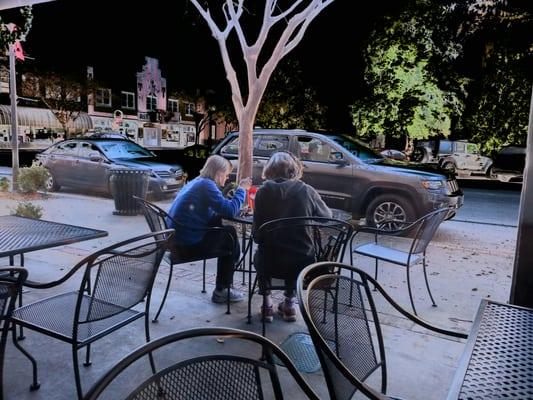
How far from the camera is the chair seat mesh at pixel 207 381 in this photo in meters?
1.16

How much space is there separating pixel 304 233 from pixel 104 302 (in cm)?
139

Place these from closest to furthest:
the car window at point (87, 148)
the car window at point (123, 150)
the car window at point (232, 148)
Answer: the car window at point (232, 148) → the car window at point (87, 148) → the car window at point (123, 150)

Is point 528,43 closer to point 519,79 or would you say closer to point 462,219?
point 519,79

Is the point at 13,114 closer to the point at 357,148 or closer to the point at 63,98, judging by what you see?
the point at 63,98

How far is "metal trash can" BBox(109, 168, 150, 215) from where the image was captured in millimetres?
7957

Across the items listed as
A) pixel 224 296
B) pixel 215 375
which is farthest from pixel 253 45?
pixel 215 375

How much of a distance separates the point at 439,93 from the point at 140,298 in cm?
627

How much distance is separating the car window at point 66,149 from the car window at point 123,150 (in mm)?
529

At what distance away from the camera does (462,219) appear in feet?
27.5

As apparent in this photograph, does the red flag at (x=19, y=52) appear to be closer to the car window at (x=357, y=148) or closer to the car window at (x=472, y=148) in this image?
the car window at (x=357, y=148)

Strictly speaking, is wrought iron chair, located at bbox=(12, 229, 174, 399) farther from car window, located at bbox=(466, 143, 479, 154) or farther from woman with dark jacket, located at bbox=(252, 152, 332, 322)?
car window, located at bbox=(466, 143, 479, 154)

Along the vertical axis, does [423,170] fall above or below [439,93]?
below

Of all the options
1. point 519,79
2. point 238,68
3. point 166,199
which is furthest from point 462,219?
point 166,199

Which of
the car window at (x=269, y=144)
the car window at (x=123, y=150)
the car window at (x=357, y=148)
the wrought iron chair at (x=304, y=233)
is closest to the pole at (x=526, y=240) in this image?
the wrought iron chair at (x=304, y=233)
